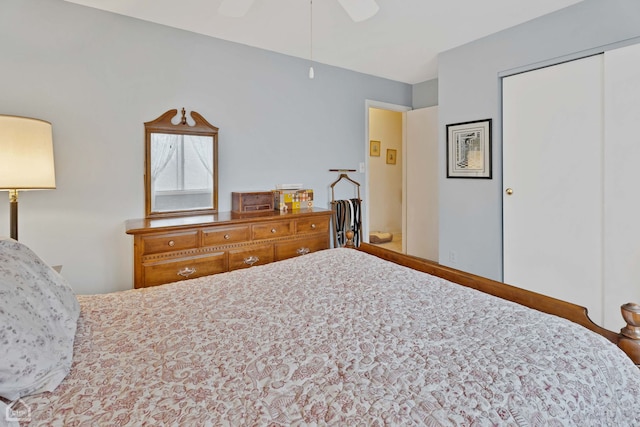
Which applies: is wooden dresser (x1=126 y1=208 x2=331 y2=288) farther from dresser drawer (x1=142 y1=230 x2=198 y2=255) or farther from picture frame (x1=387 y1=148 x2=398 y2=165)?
picture frame (x1=387 y1=148 x2=398 y2=165)

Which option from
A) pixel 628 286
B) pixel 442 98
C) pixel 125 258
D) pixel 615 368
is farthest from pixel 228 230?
pixel 628 286

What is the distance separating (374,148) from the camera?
5887 millimetres

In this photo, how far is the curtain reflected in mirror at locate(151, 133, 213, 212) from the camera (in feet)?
9.07

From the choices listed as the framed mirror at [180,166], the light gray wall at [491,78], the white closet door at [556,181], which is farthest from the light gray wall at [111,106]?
the white closet door at [556,181]

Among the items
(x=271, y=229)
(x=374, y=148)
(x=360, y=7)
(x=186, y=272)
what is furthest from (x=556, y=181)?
(x=374, y=148)

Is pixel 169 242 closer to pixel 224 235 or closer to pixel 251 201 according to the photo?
pixel 224 235

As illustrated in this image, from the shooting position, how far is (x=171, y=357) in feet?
3.03

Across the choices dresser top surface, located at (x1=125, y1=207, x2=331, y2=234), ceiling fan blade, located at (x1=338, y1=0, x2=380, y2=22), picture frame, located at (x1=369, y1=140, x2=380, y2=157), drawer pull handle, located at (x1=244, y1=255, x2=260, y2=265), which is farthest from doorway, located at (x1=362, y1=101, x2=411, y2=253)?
ceiling fan blade, located at (x1=338, y1=0, x2=380, y2=22)

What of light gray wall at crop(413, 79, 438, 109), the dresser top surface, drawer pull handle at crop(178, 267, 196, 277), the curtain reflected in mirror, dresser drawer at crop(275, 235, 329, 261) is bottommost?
drawer pull handle at crop(178, 267, 196, 277)

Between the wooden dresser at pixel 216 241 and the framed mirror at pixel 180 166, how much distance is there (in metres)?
0.15

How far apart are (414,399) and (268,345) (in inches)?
16.9

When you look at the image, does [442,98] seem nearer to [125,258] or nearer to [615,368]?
[615,368]

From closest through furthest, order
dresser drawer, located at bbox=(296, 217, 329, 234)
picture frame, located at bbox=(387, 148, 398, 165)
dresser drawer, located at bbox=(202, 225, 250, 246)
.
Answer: dresser drawer, located at bbox=(202, 225, 250, 246), dresser drawer, located at bbox=(296, 217, 329, 234), picture frame, located at bbox=(387, 148, 398, 165)

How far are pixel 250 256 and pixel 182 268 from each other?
54 centimetres
